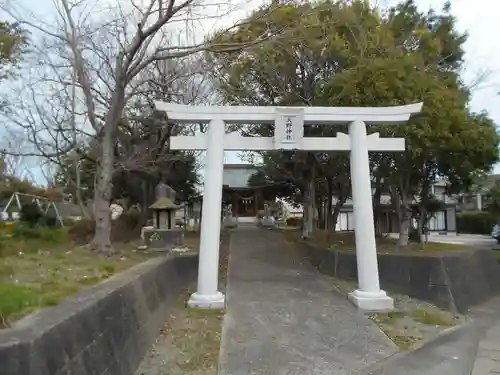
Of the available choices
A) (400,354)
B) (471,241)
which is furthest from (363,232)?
(471,241)

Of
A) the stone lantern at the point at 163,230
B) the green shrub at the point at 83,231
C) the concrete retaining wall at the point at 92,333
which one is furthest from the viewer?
the green shrub at the point at 83,231

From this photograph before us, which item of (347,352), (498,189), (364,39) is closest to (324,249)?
(364,39)

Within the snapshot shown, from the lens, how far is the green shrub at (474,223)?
119ft

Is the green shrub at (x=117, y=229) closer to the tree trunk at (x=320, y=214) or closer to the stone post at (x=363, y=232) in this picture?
the tree trunk at (x=320, y=214)

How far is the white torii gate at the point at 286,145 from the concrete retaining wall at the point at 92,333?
1.92 metres

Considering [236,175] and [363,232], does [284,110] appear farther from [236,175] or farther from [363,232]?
[236,175]

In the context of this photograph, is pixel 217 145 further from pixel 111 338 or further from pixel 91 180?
pixel 91 180

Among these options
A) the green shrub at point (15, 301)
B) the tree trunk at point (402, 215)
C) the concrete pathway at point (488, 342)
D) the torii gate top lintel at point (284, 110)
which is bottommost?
the concrete pathway at point (488, 342)

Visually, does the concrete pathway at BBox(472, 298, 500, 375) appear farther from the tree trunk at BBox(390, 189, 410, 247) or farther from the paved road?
the paved road

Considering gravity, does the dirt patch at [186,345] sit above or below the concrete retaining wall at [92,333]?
below

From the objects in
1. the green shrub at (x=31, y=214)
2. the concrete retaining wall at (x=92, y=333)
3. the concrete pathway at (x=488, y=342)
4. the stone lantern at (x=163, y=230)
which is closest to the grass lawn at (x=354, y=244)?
the concrete pathway at (x=488, y=342)

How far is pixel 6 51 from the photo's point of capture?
39.8 ft

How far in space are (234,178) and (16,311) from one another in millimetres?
42872

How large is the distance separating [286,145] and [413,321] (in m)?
4.40
